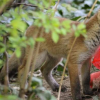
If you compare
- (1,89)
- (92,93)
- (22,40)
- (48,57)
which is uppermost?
(22,40)

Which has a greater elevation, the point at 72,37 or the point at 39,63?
the point at 72,37

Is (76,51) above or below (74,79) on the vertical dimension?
above

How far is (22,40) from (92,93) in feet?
11.2

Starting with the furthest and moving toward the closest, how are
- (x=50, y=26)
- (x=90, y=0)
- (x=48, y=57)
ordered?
(x=90, y=0) < (x=48, y=57) < (x=50, y=26)

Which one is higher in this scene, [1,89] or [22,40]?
[22,40]

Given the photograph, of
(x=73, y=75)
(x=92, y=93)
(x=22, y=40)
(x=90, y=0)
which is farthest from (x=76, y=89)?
(x=90, y=0)

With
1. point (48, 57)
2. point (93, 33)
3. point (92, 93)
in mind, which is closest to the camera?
point (93, 33)

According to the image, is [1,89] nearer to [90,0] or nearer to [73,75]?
[73,75]

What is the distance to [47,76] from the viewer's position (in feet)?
20.5

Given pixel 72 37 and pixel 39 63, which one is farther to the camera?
pixel 39 63

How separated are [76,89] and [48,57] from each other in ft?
4.04

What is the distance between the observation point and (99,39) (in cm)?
517

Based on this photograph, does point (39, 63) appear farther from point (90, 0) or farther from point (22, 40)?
point (90, 0)

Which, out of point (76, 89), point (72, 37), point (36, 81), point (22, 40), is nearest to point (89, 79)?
point (76, 89)
